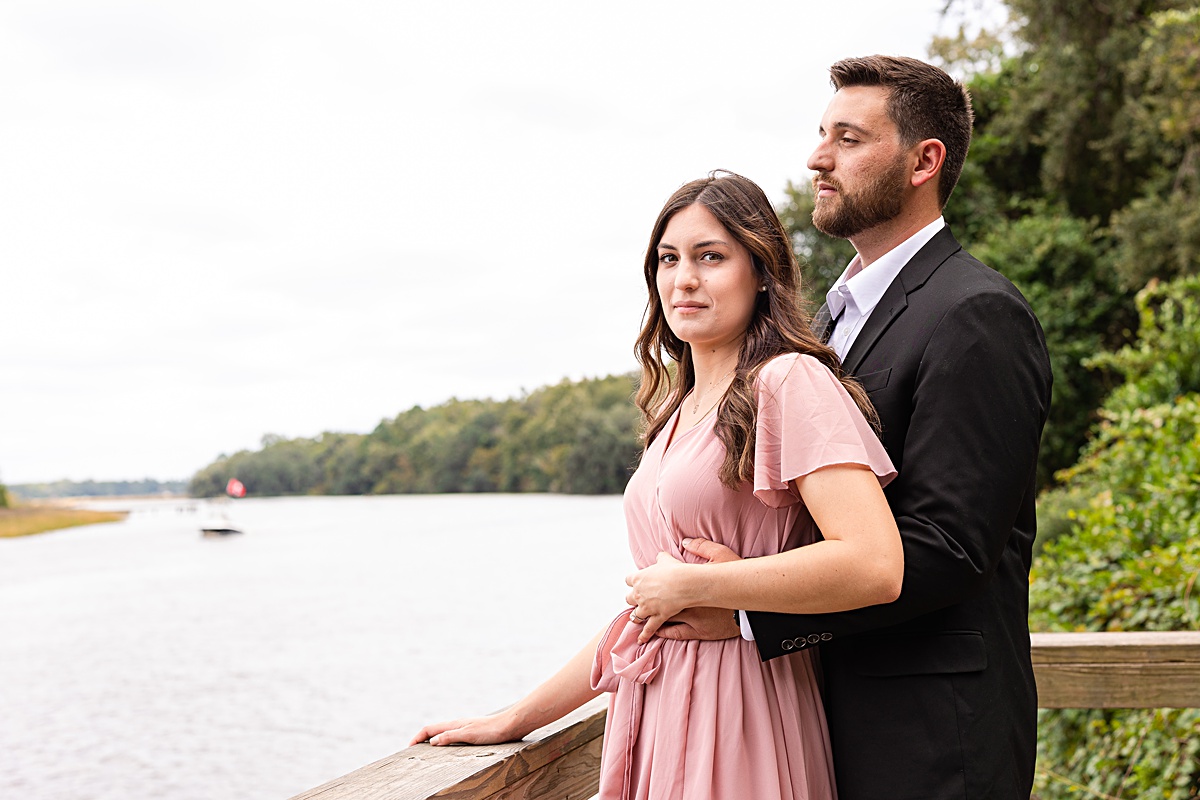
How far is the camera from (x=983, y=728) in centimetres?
140

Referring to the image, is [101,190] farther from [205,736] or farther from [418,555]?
[205,736]

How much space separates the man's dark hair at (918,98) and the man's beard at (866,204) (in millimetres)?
66

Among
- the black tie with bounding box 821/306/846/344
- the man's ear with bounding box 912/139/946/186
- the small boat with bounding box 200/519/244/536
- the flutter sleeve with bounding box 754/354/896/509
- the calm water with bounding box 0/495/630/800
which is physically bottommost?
the calm water with bounding box 0/495/630/800

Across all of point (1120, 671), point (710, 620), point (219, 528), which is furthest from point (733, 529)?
point (219, 528)

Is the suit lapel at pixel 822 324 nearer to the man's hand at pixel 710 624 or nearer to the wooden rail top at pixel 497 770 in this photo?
the man's hand at pixel 710 624

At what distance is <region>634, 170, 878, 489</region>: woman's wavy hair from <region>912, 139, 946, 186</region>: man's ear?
0.85ft

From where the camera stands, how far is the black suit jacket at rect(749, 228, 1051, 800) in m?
1.39

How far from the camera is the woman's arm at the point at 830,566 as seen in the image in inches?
52.2

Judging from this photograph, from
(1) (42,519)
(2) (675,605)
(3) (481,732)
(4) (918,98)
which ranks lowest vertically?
(1) (42,519)

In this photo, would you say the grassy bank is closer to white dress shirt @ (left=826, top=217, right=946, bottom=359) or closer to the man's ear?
white dress shirt @ (left=826, top=217, right=946, bottom=359)

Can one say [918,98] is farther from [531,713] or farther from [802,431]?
[531,713]

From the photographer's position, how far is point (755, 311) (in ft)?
5.48

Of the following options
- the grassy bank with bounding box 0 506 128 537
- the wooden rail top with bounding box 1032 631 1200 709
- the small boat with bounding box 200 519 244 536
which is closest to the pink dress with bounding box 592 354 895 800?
the wooden rail top with bounding box 1032 631 1200 709

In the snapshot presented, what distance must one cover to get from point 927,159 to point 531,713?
3.92ft
